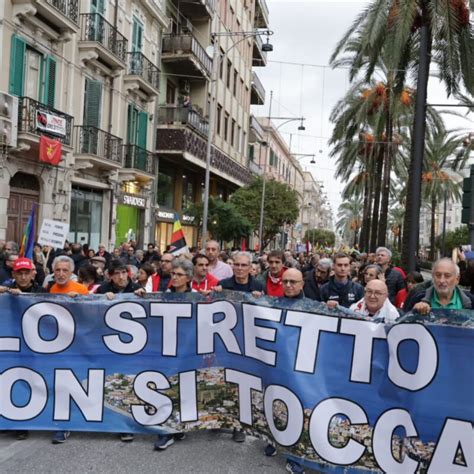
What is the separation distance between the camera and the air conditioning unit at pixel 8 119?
1447cm

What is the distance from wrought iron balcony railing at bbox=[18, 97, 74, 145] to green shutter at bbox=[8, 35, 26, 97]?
0.48 meters

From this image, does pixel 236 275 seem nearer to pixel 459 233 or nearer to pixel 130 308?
pixel 130 308

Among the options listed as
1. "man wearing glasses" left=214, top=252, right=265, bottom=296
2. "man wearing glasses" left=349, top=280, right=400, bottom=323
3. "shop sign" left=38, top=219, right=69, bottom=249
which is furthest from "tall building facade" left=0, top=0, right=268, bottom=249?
"man wearing glasses" left=349, top=280, right=400, bottom=323

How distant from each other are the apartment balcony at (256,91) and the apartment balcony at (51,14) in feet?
88.7

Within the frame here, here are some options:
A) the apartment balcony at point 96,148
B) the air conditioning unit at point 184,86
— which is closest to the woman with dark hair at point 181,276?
the apartment balcony at point 96,148

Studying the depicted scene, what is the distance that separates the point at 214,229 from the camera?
27.9m

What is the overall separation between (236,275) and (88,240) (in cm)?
1621

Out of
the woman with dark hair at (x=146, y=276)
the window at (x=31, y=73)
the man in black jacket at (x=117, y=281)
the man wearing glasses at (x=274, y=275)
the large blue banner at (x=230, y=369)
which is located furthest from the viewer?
the window at (x=31, y=73)

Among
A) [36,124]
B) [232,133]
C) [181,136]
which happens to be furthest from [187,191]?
[36,124]

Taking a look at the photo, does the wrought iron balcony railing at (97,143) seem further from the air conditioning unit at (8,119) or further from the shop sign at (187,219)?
the shop sign at (187,219)

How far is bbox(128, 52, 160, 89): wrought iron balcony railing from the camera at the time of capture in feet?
76.2

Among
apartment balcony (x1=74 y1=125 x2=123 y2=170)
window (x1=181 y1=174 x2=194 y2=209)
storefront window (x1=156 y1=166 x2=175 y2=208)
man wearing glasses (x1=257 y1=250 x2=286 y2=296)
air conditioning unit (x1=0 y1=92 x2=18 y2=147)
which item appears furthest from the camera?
window (x1=181 y1=174 x2=194 y2=209)

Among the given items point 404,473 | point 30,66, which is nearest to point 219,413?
point 404,473

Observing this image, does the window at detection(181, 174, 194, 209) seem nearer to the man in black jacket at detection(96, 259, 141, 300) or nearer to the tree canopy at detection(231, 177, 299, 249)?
the tree canopy at detection(231, 177, 299, 249)
